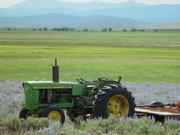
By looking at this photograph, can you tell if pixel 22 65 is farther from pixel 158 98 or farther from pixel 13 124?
pixel 13 124

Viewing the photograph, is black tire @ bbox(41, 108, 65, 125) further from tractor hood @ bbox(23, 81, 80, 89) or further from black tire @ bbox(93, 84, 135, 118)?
black tire @ bbox(93, 84, 135, 118)

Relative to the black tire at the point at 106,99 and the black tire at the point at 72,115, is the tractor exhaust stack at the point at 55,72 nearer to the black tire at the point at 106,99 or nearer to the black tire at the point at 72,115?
the black tire at the point at 72,115

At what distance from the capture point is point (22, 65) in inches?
1917

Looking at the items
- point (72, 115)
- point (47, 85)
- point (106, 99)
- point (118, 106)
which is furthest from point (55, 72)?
point (118, 106)

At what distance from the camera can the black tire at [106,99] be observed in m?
14.9

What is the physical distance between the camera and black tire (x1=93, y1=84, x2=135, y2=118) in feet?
48.8

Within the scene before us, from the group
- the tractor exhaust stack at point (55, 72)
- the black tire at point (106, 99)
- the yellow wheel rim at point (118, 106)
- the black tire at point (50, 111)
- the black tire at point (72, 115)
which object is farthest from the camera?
the black tire at point (72, 115)

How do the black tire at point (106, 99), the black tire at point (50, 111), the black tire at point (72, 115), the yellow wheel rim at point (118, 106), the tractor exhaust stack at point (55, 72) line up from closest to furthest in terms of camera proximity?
the black tire at point (50, 111), the black tire at point (106, 99), the tractor exhaust stack at point (55, 72), the yellow wheel rim at point (118, 106), the black tire at point (72, 115)

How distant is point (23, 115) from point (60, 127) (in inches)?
135

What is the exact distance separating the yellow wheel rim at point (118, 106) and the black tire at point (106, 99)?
0.08 metres

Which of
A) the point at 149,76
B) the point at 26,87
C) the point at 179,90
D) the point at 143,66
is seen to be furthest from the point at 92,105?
the point at 143,66

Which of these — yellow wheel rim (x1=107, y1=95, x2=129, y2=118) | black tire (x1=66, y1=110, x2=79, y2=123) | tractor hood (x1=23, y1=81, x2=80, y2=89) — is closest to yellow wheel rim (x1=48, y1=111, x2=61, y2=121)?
tractor hood (x1=23, y1=81, x2=80, y2=89)

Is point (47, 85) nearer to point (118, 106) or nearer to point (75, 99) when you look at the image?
point (75, 99)

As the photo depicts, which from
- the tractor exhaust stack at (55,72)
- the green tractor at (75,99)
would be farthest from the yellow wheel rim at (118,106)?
the tractor exhaust stack at (55,72)
